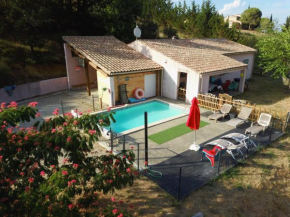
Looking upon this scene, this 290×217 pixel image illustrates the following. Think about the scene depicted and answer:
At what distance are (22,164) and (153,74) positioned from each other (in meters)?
14.7

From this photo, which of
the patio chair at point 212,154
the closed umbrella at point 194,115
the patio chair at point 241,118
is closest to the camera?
the patio chair at point 212,154

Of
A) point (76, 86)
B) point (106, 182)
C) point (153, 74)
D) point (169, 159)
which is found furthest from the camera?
point (76, 86)

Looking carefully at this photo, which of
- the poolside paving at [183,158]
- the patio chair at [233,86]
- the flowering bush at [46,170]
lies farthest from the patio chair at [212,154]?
the patio chair at [233,86]

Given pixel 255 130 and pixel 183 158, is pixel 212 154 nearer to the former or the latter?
pixel 183 158

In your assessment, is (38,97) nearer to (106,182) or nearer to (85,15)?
(85,15)

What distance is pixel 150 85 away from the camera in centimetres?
1859

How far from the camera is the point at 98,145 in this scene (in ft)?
35.7

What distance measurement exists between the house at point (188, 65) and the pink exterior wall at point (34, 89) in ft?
25.5

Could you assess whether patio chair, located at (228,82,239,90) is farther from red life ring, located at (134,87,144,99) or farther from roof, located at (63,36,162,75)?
red life ring, located at (134,87,144,99)

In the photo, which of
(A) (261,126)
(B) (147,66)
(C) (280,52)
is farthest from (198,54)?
(A) (261,126)

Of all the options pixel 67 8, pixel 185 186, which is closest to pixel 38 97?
pixel 67 8

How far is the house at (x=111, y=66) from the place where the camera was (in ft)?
53.7

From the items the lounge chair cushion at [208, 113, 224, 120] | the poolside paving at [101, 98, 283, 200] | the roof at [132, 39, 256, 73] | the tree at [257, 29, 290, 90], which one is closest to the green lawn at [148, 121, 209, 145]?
the poolside paving at [101, 98, 283, 200]

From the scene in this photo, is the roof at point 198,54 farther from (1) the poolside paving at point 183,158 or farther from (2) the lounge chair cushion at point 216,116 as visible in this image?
(1) the poolside paving at point 183,158
